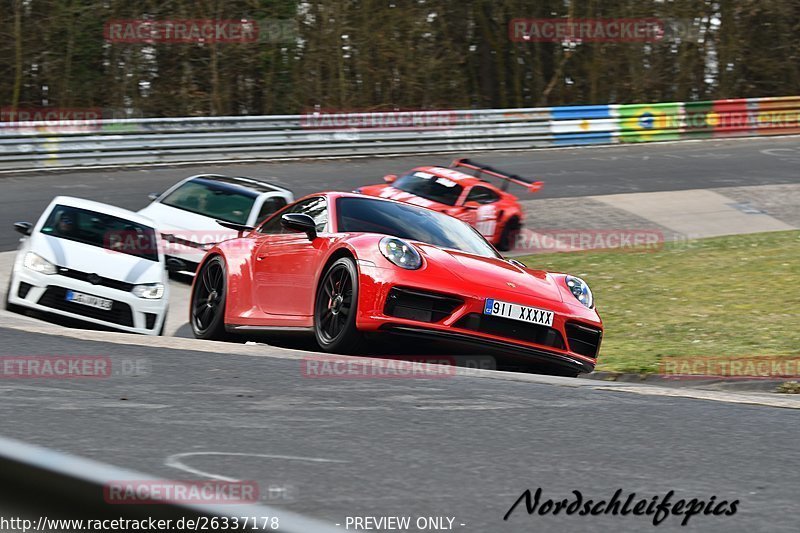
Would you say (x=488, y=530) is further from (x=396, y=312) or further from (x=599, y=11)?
(x=599, y=11)

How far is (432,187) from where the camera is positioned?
1636cm

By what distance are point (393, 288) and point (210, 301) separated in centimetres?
294

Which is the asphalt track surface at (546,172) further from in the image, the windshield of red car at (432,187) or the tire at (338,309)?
the tire at (338,309)

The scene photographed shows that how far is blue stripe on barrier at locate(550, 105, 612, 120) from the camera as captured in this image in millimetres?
28938

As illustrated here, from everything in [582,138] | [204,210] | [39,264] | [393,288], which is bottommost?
[582,138]

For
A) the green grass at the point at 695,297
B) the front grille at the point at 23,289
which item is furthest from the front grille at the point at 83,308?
the green grass at the point at 695,297

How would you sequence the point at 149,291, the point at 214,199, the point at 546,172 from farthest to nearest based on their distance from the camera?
the point at 546,172, the point at 214,199, the point at 149,291

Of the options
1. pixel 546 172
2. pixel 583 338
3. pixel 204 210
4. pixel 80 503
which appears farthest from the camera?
pixel 546 172

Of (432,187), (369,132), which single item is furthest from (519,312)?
(369,132)

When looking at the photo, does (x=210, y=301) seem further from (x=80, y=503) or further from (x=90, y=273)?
(x=80, y=503)

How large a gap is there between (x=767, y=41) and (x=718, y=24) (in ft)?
7.43

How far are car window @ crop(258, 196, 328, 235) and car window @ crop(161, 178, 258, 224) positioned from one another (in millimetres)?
5718

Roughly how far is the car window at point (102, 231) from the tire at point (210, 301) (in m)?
1.46

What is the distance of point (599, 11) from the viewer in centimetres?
3422
